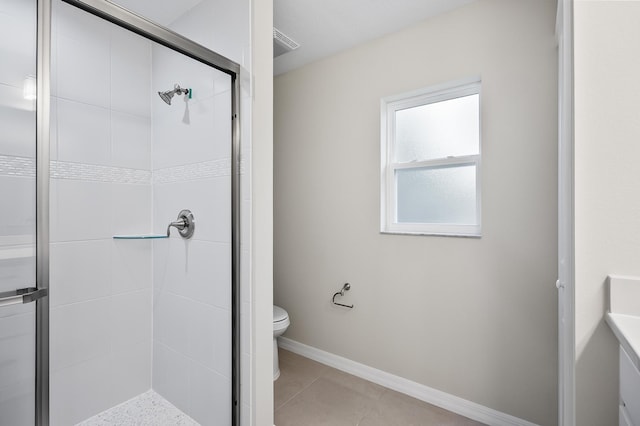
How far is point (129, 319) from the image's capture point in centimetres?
181

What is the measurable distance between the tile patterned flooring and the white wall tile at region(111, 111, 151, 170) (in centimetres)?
177

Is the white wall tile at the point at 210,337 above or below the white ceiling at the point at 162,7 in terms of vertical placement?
below

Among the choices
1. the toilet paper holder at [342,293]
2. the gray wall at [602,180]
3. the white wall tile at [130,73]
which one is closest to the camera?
the gray wall at [602,180]

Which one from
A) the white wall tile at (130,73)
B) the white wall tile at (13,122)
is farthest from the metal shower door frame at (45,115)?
the white wall tile at (130,73)

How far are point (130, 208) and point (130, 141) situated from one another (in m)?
0.42

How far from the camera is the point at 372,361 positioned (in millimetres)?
2098

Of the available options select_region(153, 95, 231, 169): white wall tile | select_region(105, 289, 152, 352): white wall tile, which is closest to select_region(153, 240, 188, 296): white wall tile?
select_region(105, 289, 152, 352): white wall tile

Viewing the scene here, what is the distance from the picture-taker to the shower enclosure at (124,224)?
122cm

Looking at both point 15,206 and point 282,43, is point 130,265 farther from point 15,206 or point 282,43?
point 282,43

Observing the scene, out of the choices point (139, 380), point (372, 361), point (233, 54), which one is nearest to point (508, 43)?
point (233, 54)

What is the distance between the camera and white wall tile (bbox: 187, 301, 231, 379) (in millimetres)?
1470

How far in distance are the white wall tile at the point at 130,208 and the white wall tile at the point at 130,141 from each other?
147mm

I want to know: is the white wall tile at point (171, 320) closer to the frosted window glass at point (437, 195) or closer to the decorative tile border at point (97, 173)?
the decorative tile border at point (97, 173)

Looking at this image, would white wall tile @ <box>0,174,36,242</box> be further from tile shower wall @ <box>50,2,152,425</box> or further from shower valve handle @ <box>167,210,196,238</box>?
shower valve handle @ <box>167,210,196,238</box>
